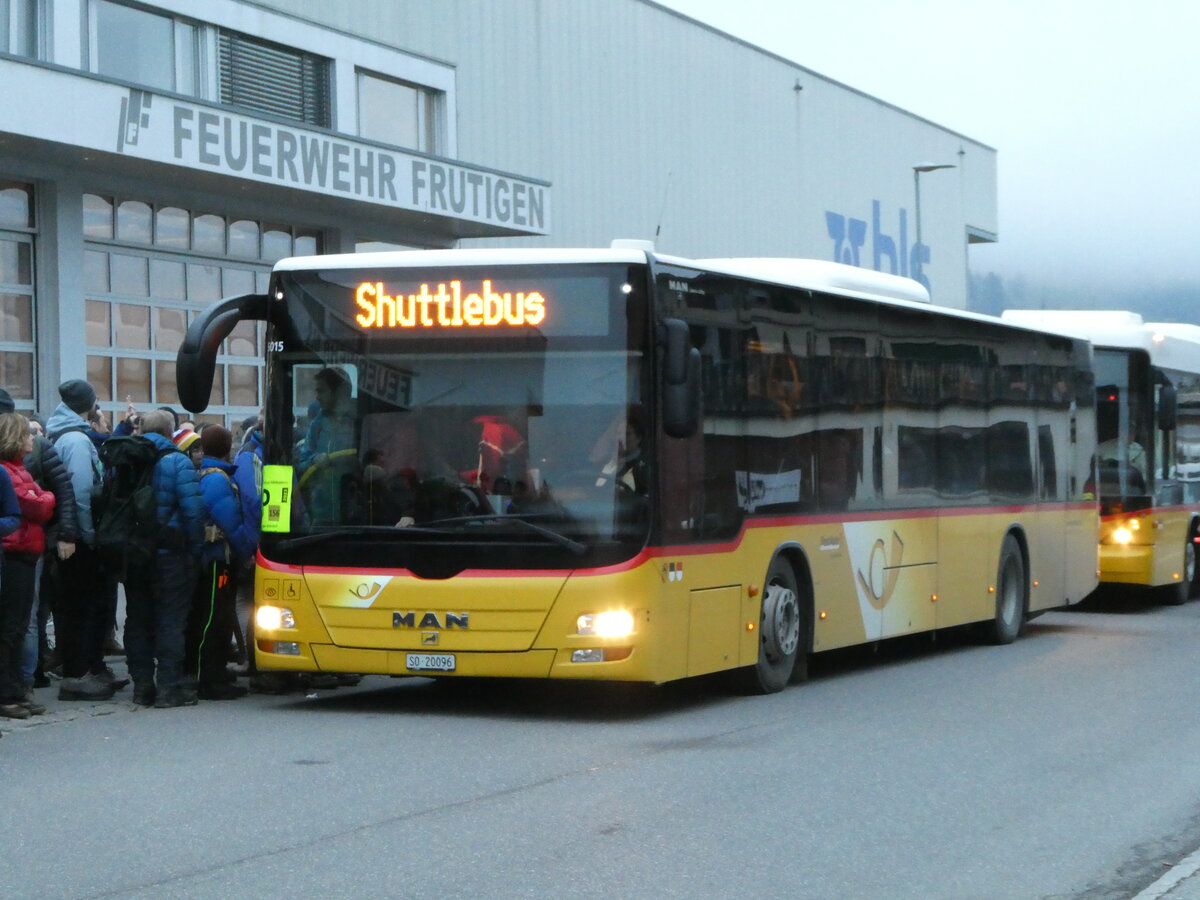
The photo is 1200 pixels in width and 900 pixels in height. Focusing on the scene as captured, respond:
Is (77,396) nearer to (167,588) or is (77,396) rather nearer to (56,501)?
(56,501)

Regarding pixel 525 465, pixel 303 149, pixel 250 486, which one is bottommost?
pixel 250 486

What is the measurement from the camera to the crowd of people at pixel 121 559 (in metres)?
11.0

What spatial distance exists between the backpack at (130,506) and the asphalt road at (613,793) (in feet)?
3.21

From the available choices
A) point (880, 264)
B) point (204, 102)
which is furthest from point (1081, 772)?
point (880, 264)

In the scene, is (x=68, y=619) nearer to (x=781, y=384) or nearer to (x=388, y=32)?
(x=781, y=384)

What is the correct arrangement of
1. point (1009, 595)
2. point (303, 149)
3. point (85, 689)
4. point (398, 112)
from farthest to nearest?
point (398, 112) → point (303, 149) → point (1009, 595) → point (85, 689)

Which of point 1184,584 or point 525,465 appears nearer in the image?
point 525,465

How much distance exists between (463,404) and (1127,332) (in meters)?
12.1

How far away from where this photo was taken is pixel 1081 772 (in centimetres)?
919

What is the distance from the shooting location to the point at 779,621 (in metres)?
12.4

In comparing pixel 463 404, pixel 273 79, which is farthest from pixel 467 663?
pixel 273 79

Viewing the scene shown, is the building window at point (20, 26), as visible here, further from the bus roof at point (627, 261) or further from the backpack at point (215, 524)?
the backpack at point (215, 524)

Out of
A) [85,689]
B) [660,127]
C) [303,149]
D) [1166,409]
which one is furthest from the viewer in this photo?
[660,127]

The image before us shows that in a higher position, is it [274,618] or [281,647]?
[274,618]
